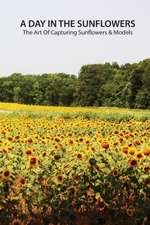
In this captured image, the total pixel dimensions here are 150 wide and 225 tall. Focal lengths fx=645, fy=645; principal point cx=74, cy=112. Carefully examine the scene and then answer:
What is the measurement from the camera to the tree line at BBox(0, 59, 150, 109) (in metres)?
78.0

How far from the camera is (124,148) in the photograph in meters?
7.60

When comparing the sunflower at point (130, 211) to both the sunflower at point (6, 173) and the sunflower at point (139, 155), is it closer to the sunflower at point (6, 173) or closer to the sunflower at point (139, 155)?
the sunflower at point (139, 155)

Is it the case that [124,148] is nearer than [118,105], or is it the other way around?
[124,148]

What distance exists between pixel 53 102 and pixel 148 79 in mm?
32049

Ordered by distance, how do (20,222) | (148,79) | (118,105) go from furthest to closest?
(118,105) < (148,79) < (20,222)

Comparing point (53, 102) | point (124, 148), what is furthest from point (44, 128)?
point (53, 102)

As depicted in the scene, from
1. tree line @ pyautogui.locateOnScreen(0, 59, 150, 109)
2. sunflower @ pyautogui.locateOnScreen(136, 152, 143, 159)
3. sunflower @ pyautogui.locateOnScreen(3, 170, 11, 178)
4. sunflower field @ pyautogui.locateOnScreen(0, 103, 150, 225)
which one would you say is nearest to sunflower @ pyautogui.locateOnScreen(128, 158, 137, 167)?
sunflower field @ pyautogui.locateOnScreen(0, 103, 150, 225)

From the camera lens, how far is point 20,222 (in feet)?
23.3

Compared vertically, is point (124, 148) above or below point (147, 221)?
above

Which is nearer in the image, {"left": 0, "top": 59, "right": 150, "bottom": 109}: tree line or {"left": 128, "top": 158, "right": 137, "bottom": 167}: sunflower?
{"left": 128, "top": 158, "right": 137, "bottom": 167}: sunflower

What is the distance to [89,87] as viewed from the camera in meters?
88.6

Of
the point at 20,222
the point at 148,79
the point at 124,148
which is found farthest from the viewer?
the point at 148,79

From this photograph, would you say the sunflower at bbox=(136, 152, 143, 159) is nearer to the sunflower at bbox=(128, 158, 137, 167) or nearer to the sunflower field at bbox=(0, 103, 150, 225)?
the sunflower field at bbox=(0, 103, 150, 225)

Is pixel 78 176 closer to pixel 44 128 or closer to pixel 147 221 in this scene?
pixel 147 221
